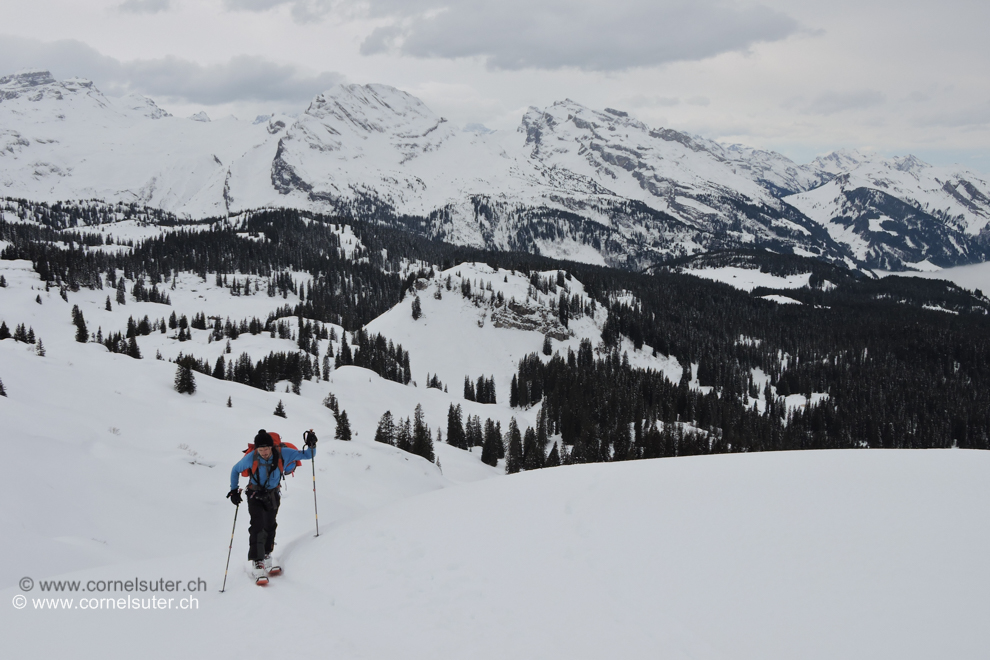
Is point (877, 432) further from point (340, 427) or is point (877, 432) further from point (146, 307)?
point (146, 307)

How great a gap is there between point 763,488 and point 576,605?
5857 mm

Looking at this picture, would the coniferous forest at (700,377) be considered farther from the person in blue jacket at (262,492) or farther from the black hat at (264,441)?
the black hat at (264,441)

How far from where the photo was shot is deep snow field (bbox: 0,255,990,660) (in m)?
7.86

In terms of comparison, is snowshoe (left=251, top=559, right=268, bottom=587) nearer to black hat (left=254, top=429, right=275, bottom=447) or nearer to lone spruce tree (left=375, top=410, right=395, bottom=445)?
black hat (left=254, top=429, right=275, bottom=447)

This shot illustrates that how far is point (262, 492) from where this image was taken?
11.6 m

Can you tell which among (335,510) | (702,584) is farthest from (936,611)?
(335,510)

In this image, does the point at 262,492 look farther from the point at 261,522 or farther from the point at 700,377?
the point at 700,377

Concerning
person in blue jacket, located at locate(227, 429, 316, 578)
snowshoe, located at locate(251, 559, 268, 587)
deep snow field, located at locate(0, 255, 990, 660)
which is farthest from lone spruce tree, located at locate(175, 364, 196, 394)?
snowshoe, located at locate(251, 559, 268, 587)

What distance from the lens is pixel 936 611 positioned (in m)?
7.38

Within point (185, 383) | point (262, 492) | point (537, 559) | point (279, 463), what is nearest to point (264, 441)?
point (279, 463)

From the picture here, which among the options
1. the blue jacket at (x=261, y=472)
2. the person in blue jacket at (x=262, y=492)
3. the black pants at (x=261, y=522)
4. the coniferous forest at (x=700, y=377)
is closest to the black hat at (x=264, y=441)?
the person in blue jacket at (x=262, y=492)

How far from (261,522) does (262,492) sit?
2.13ft

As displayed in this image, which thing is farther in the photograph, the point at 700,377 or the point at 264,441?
the point at 700,377

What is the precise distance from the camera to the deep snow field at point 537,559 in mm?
7863
